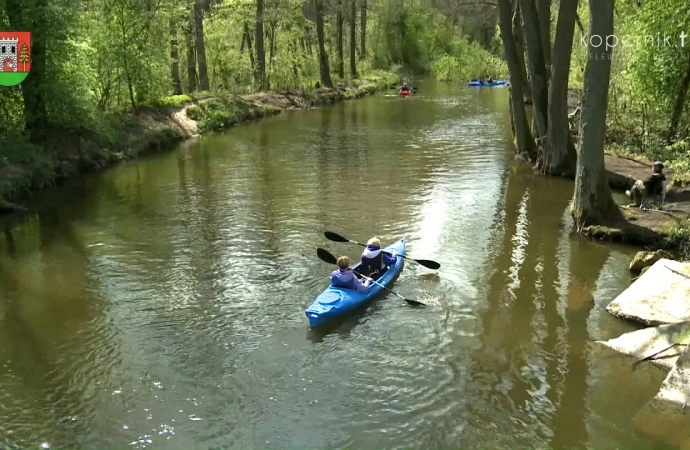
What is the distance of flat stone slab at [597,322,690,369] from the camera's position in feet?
23.3

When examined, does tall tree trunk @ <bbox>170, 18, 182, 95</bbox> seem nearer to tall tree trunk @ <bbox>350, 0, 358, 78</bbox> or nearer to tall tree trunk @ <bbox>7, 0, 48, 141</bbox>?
tall tree trunk @ <bbox>7, 0, 48, 141</bbox>

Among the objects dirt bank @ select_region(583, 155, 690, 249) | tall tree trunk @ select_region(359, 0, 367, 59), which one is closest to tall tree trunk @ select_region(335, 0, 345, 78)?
tall tree trunk @ select_region(359, 0, 367, 59)

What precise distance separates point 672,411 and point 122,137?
18.4 m

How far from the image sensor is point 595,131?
11414 mm

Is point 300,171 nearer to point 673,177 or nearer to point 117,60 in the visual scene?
point 117,60

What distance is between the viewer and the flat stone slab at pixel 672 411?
5.86m

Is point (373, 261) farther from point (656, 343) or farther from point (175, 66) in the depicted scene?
point (175, 66)

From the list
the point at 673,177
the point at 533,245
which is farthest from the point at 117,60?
the point at 673,177

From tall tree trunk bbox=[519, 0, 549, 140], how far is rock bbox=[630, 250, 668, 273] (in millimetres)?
7769

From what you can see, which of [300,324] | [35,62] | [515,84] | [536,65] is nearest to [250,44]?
[35,62]

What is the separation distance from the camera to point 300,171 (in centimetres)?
1820

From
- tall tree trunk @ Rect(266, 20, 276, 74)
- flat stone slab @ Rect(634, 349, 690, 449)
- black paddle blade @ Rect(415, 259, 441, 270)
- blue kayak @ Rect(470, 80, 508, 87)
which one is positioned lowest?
flat stone slab @ Rect(634, 349, 690, 449)

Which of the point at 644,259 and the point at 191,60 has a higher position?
the point at 191,60

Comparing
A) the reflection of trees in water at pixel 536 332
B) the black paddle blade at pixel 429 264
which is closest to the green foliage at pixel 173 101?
the reflection of trees in water at pixel 536 332
